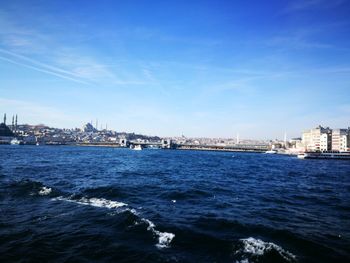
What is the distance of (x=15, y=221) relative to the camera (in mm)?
20703

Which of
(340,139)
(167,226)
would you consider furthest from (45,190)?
(340,139)

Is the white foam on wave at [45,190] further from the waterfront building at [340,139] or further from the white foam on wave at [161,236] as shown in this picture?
the waterfront building at [340,139]

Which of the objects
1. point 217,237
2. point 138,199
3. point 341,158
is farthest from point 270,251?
point 341,158

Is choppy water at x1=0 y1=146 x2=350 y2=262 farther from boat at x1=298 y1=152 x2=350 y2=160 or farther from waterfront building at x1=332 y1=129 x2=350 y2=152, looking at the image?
waterfront building at x1=332 y1=129 x2=350 y2=152

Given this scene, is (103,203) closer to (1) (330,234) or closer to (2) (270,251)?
(2) (270,251)

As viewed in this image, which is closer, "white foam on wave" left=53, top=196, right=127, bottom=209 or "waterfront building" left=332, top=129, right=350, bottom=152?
"white foam on wave" left=53, top=196, right=127, bottom=209

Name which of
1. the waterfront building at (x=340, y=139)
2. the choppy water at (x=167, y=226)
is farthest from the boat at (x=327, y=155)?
the choppy water at (x=167, y=226)

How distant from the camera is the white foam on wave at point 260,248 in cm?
1559

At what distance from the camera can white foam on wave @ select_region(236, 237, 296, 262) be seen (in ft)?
51.1

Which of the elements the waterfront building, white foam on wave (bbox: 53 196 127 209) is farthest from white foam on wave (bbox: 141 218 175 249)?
the waterfront building

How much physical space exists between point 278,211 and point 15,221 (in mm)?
21237

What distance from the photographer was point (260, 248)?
645 inches

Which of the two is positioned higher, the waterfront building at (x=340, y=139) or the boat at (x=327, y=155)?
the waterfront building at (x=340, y=139)

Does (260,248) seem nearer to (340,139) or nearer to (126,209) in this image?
(126,209)
